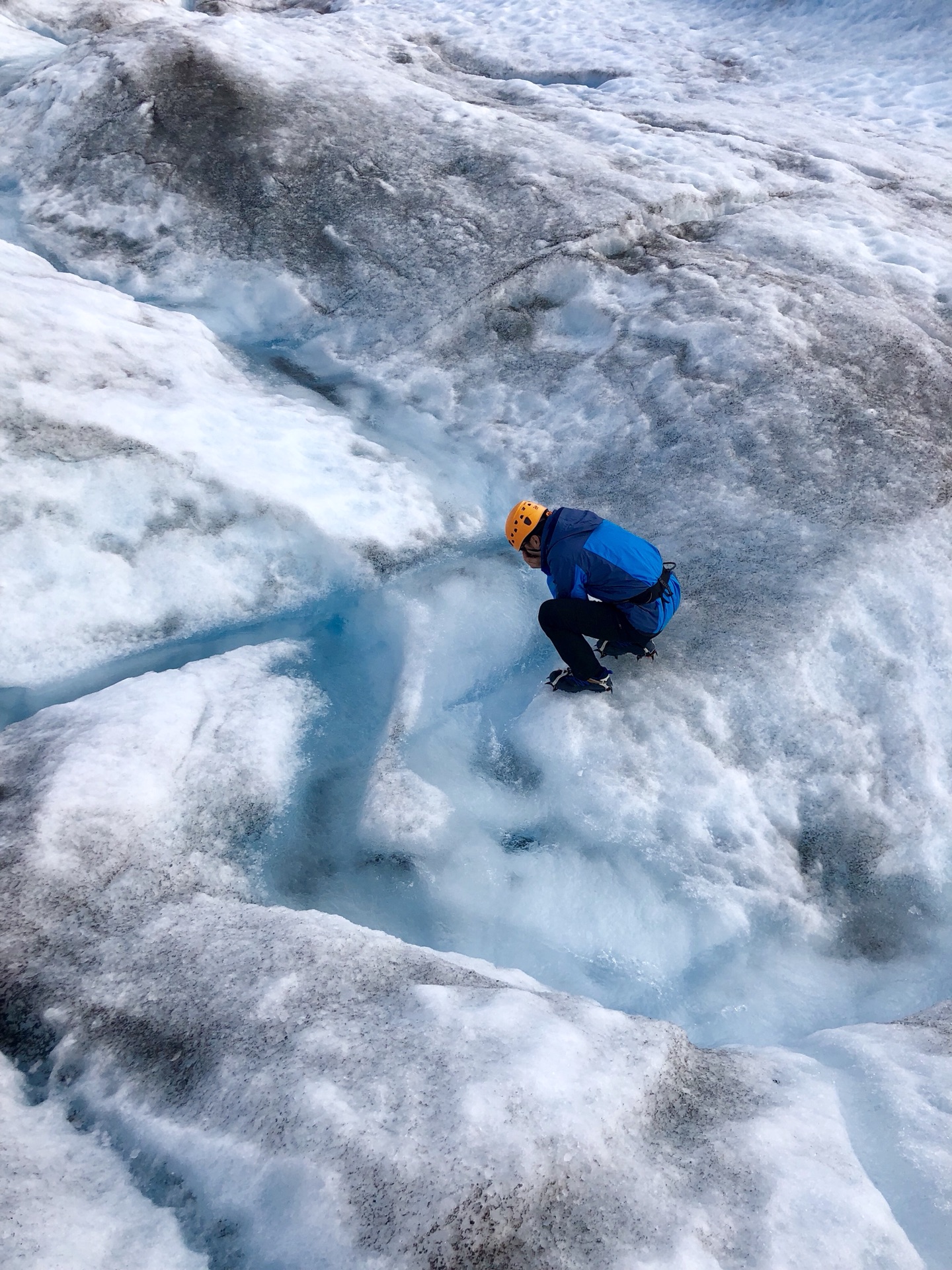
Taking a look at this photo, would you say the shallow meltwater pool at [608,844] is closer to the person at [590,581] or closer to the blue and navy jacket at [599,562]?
the person at [590,581]

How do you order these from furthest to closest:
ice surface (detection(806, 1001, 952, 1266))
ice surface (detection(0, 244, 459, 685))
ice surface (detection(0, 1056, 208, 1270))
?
ice surface (detection(0, 244, 459, 685)), ice surface (detection(806, 1001, 952, 1266)), ice surface (detection(0, 1056, 208, 1270))

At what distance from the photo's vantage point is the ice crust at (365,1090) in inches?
92.2

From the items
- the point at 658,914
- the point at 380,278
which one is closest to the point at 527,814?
the point at 658,914

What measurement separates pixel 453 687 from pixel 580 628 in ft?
2.95

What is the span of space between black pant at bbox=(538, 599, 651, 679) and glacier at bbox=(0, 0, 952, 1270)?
308 millimetres

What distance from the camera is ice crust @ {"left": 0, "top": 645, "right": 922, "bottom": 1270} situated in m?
2.34

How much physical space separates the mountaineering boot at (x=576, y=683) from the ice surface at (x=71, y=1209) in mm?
2943

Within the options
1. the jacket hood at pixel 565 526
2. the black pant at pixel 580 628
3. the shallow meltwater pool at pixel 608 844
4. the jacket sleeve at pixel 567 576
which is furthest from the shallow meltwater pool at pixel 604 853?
the jacket hood at pixel 565 526

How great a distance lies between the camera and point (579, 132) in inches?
359

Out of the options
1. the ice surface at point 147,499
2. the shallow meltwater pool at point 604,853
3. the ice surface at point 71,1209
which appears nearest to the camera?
the ice surface at point 71,1209

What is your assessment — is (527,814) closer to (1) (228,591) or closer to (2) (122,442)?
(1) (228,591)

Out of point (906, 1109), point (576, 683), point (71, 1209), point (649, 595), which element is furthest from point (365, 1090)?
point (649, 595)

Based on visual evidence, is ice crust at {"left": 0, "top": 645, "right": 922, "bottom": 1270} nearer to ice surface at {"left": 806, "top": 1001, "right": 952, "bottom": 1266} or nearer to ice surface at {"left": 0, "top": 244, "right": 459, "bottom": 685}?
ice surface at {"left": 806, "top": 1001, "right": 952, "bottom": 1266}

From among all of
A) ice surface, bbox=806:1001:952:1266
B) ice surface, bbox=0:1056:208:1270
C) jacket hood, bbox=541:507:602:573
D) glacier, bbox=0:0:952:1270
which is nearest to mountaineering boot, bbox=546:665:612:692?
glacier, bbox=0:0:952:1270
